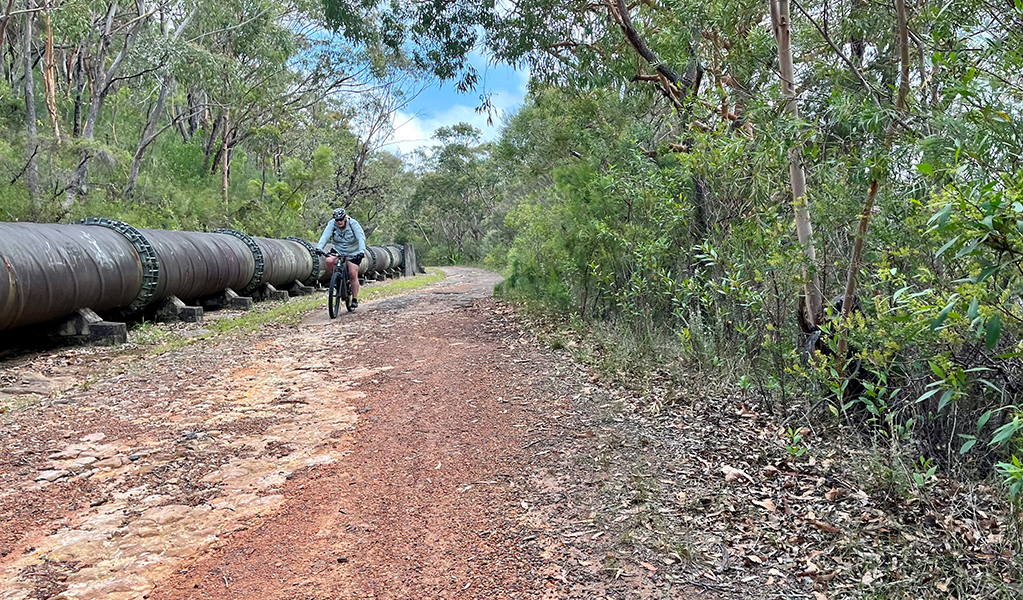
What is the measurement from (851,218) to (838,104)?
2.48 ft

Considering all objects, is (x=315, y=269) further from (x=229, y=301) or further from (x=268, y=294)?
(x=229, y=301)

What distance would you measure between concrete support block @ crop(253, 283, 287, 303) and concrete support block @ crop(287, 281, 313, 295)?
3.78 ft

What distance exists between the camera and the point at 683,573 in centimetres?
260

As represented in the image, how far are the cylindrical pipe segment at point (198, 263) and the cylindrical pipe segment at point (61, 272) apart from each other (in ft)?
2.22

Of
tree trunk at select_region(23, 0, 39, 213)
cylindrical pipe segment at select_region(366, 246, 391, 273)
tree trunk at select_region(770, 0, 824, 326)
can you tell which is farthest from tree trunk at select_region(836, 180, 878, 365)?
cylindrical pipe segment at select_region(366, 246, 391, 273)

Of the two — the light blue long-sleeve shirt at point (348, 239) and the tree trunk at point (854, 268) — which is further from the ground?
the light blue long-sleeve shirt at point (348, 239)

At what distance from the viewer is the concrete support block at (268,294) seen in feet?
45.8

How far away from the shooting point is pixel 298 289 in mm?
16000

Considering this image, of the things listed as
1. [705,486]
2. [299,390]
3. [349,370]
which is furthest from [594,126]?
[705,486]

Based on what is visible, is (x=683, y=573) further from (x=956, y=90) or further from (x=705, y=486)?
(x=956, y=90)

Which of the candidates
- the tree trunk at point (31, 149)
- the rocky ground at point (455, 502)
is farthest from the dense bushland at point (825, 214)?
the tree trunk at point (31, 149)

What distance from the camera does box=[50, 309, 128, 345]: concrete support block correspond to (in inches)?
299

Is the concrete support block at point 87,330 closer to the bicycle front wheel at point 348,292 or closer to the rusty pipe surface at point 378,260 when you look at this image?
the bicycle front wheel at point 348,292

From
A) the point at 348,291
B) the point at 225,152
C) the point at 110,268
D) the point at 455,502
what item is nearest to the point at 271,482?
the point at 455,502
